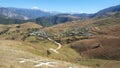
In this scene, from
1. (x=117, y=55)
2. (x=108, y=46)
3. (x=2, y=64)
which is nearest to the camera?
(x=2, y=64)

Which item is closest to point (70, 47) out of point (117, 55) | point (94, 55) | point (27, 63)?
point (94, 55)

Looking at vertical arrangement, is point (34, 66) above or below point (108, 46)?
above

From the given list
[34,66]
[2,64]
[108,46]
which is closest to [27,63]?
[34,66]

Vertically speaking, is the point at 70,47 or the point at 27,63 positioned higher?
the point at 27,63

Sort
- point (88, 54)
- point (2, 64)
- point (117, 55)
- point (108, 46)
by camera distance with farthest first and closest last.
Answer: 1. point (108, 46)
2. point (88, 54)
3. point (117, 55)
4. point (2, 64)

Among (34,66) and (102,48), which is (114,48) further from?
(34,66)

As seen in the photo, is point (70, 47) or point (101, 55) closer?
point (101, 55)

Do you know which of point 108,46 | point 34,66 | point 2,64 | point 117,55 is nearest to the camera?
point 2,64

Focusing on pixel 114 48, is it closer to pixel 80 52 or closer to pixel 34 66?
pixel 80 52

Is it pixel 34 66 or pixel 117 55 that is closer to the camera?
pixel 34 66
